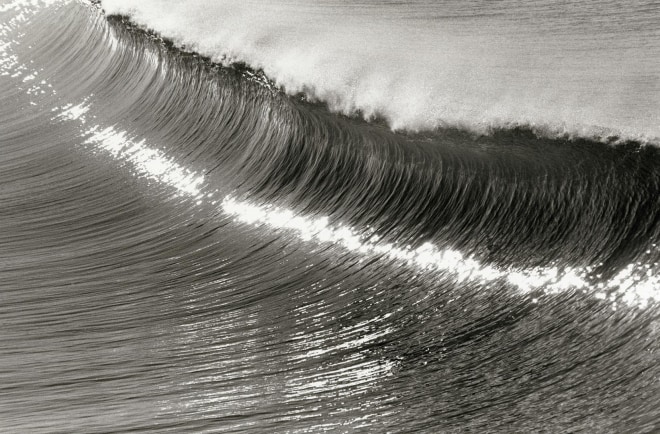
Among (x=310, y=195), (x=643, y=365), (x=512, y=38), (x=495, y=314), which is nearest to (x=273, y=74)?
(x=310, y=195)

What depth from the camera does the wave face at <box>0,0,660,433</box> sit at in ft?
3.81

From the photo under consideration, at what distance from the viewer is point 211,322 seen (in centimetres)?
151

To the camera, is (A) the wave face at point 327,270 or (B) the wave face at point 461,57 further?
(B) the wave face at point 461,57

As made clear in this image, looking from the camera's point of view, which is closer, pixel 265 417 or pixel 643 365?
pixel 643 365

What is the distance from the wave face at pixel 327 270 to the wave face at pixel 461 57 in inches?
0.5

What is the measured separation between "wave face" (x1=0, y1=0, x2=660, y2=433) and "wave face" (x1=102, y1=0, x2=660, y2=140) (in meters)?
0.01

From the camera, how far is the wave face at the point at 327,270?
1160mm

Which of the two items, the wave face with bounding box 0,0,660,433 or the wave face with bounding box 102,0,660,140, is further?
the wave face with bounding box 102,0,660,140

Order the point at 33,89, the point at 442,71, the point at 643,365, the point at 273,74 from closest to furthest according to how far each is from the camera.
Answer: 1. the point at 643,365
2. the point at 442,71
3. the point at 273,74
4. the point at 33,89

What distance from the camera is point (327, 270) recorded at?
5.14 ft

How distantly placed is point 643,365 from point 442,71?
0.79 metres

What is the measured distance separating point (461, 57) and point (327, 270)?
1.64 ft

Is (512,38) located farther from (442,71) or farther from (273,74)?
(273,74)

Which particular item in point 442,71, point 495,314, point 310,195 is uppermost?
point 442,71
